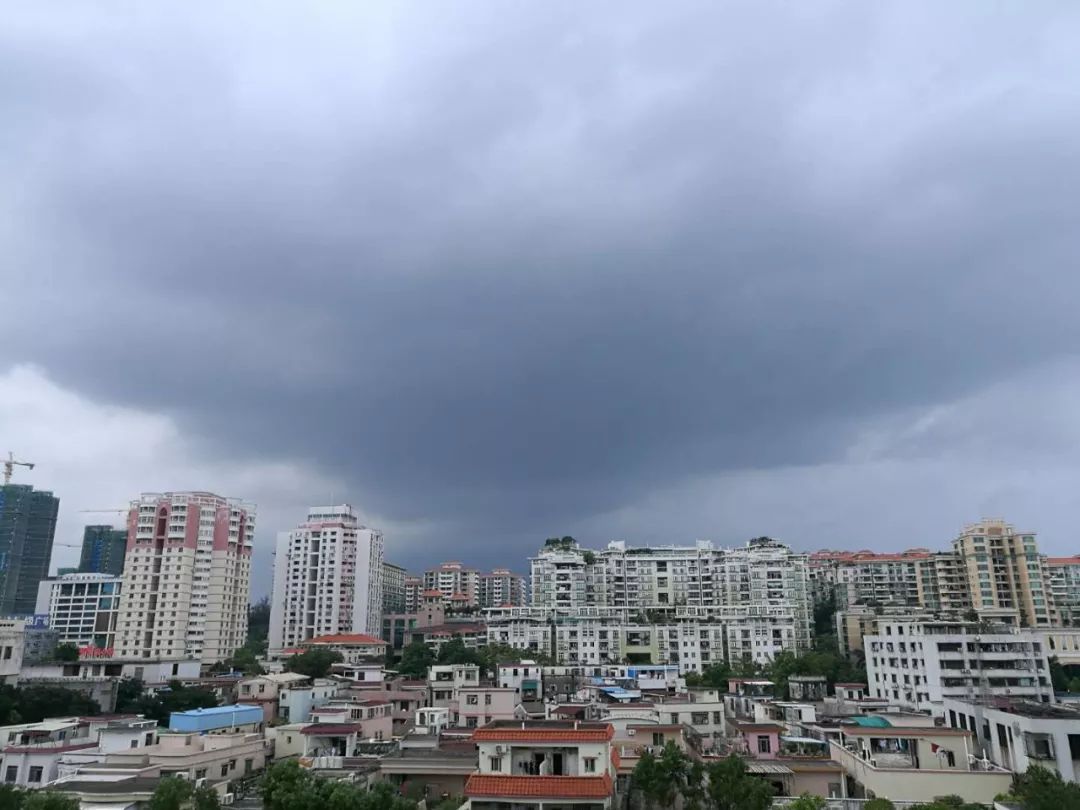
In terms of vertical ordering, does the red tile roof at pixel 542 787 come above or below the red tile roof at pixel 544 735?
below

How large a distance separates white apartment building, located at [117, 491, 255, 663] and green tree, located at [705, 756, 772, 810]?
6292cm

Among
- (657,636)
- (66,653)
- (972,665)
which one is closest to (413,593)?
(657,636)

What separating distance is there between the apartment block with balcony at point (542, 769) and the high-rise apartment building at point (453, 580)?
105m

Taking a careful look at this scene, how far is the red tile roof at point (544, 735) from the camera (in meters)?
20.2

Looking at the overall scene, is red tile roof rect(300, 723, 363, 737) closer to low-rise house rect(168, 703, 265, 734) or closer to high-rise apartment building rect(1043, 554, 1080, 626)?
low-rise house rect(168, 703, 265, 734)

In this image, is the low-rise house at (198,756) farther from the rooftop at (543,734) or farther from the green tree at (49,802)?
the rooftop at (543,734)

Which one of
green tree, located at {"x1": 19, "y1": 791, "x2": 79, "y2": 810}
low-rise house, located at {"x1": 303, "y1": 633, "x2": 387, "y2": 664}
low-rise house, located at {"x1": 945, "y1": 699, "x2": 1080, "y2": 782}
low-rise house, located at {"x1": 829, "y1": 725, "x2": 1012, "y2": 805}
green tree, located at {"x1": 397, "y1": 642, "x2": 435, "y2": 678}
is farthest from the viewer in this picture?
low-rise house, located at {"x1": 303, "y1": 633, "x2": 387, "y2": 664}

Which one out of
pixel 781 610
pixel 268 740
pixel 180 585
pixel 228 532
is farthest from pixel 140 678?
pixel 781 610

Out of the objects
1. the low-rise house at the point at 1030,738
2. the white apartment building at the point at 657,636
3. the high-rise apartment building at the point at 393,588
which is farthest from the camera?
the high-rise apartment building at the point at 393,588

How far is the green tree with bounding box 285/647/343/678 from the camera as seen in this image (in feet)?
195

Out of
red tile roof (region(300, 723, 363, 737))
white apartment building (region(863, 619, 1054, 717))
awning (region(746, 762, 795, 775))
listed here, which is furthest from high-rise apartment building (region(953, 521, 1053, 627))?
red tile roof (region(300, 723, 363, 737))

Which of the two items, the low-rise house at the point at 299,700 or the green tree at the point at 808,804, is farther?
the low-rise house at the point at 299,700


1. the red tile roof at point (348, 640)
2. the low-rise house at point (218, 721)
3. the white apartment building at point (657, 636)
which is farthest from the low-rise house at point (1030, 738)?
the red tile roof at point (348, 640)

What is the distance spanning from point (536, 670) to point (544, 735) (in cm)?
3055
